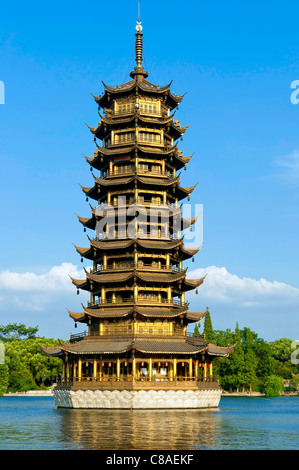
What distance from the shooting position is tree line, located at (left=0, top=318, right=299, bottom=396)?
354 feet

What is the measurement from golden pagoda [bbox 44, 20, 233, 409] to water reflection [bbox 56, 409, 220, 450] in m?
3.40

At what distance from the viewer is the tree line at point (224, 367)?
107875 mm

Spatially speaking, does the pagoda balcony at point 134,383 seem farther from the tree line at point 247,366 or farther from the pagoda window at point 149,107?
the tree line at point 247,366

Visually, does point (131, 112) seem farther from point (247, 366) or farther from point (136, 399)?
point (247, 366)

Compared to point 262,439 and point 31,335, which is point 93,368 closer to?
point 262,439

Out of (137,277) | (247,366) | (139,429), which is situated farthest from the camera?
(247,366)

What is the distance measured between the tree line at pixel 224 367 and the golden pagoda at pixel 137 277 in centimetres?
4717

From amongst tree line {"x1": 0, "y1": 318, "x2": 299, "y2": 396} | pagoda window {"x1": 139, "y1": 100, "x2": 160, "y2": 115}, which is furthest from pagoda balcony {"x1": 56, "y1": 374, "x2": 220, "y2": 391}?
tree line {"x1": 0, "y1": 318, "x2": 299, "y2": 396}

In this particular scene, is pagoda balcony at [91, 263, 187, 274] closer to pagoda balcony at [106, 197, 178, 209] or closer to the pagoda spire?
pagoda balcony at [106, 197, 178, 209]

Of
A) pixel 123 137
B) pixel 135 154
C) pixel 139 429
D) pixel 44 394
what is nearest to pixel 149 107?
pixel 123 137

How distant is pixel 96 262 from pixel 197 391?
→ 18438 millimetres

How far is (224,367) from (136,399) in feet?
203

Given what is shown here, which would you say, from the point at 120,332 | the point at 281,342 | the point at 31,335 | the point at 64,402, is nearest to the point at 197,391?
the point at 120,332

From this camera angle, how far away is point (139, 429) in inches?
1410
